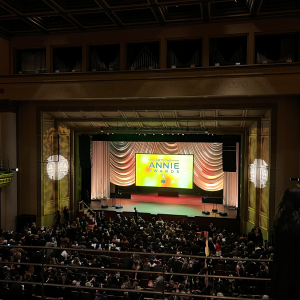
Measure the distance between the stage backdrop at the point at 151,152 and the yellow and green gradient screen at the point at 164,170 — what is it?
0.56 m

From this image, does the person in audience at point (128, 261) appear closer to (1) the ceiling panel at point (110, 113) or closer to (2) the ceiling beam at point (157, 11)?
(1) the ceiling panel at point (110, 113)

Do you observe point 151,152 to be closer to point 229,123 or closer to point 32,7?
point 229,123

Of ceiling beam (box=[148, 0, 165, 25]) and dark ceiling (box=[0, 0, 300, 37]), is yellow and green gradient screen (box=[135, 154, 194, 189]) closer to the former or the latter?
dark ceiling (box=[0, 0, 300, 37])

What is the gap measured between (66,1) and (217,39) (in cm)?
642

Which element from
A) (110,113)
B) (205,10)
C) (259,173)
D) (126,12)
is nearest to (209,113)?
(259,173)

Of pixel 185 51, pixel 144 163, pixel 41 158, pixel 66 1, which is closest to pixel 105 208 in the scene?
pixel 144 163

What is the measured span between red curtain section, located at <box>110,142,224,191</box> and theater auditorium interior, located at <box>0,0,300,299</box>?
279cm

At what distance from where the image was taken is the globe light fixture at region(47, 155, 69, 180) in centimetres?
1528

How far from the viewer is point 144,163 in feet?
65.9

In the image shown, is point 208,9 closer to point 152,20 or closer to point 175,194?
point 152,20

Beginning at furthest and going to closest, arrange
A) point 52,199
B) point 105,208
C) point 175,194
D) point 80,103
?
point 175,194 < point 105,208 < point 52,199 < point 80,103

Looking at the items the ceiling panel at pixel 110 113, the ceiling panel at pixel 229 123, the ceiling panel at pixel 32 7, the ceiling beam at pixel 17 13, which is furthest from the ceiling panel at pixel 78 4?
the ceiling panel at pixel 229 123

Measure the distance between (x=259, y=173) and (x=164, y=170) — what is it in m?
7.20

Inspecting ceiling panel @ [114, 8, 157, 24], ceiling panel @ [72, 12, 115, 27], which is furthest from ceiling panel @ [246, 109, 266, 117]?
ceiling panel @ [72, 12, 115, 27]
